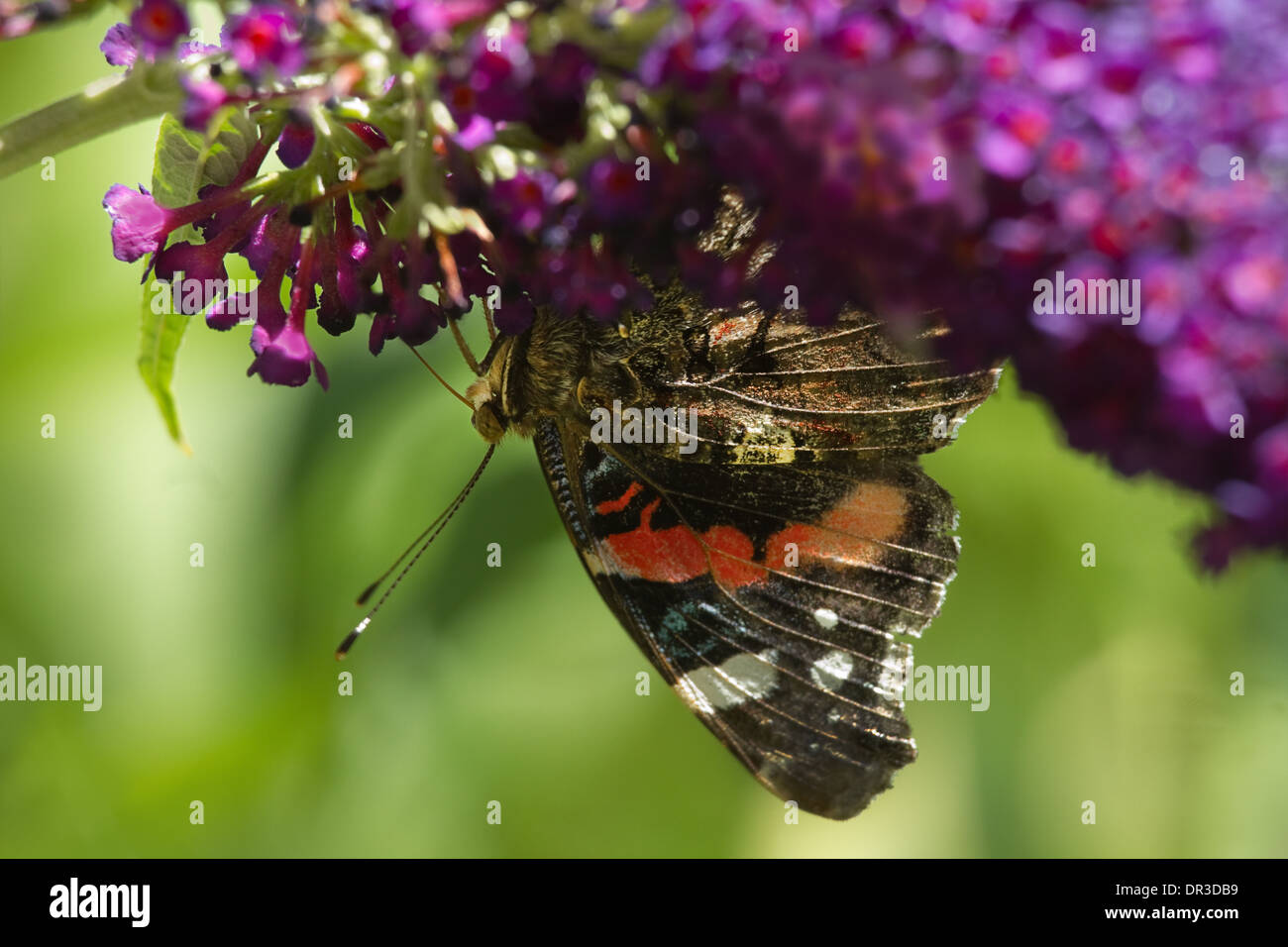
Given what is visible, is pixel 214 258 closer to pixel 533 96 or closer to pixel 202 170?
pixel 202 170

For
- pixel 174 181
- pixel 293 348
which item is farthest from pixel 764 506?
pixel 174 181

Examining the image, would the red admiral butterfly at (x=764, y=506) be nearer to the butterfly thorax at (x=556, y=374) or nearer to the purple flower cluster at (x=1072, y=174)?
the butterfly thorax at (x=556, y=374)

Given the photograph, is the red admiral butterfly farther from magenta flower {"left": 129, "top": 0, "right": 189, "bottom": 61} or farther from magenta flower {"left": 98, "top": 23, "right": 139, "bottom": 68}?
magenta flower {"left": 129, "top": 0, "right": 189, "bottom": 61}

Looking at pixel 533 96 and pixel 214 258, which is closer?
pixel 533 96

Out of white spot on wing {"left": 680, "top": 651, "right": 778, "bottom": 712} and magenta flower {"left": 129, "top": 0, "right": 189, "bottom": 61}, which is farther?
white spot on wing {"left": 680, "top": 651, "right": 778, "bottom": 712}

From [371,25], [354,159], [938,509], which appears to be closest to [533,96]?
[371,25]

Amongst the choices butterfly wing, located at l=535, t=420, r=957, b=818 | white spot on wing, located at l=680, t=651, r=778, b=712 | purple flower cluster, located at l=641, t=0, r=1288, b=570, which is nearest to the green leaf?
purple flower cluster, located at l=641, t=0, r=1288, b=570
